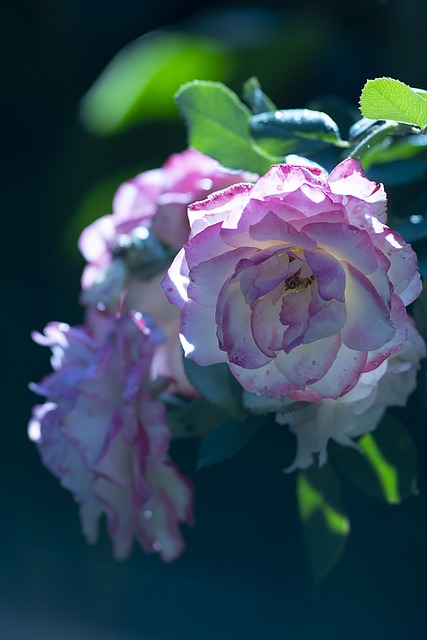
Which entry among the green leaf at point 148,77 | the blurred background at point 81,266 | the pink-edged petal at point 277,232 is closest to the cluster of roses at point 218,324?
the pink-edged petal at point 277,232

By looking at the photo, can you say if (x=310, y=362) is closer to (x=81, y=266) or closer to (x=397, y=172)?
(x=397, y=172)

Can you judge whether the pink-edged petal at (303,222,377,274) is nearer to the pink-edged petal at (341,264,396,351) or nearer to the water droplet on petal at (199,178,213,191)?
the pink-edged petal at (341,264,396,351)

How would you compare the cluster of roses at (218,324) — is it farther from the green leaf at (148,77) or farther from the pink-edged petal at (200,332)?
the green leaf at (148,77)

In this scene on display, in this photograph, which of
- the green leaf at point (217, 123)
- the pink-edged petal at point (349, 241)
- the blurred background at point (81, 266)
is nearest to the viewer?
the pink-edged petal at point (349, 241)

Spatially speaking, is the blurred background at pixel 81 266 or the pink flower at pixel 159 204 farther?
the blurred background at pixel 81 266

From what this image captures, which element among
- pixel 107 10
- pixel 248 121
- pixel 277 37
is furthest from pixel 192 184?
pixel 107 10
